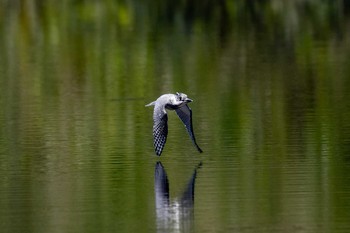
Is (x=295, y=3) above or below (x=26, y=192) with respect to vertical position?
above

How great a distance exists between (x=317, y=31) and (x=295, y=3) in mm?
8915

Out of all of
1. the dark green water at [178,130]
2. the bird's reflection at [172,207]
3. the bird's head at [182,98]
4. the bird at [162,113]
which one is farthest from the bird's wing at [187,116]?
the bird's reflection at [172,207]

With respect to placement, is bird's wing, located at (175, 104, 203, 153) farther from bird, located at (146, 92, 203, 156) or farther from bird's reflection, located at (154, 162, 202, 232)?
bird's reflection, located at (154, 162, 202, 232)

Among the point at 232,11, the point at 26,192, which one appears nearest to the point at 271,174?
the point at 26,192

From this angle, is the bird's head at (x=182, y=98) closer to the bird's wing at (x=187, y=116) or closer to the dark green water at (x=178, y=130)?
the bird's wing at (x=187, y=116)

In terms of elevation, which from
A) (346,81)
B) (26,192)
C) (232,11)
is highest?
(232,11)

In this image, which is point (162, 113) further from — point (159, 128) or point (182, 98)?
point (182, 98)

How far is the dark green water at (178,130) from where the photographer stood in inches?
677

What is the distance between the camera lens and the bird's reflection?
16.4 metres

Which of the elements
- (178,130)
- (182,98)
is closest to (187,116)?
(182,98)

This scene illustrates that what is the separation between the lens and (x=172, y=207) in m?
17.5

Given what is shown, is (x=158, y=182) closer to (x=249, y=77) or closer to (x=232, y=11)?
(x=249, y=77)

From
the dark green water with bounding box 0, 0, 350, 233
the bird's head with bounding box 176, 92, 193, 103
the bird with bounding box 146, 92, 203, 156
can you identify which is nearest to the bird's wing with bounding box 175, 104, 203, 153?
the bird with bounding box 146, 92, 203, 156

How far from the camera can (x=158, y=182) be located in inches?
749
